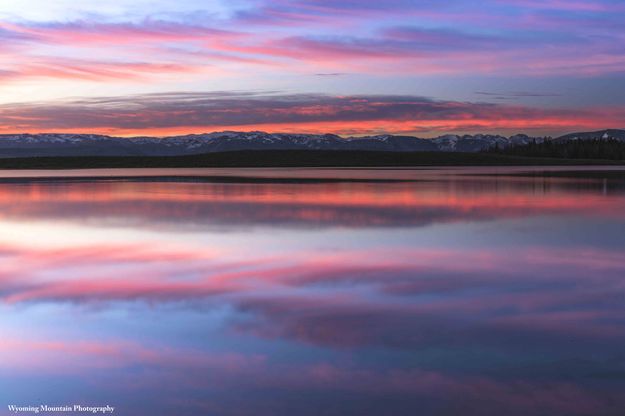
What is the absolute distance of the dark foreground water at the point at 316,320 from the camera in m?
7.48

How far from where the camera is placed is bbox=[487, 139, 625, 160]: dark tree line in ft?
573

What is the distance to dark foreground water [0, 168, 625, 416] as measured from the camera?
7.48m

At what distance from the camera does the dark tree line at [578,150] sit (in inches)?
6875

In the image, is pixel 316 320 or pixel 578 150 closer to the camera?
pixel 316 320

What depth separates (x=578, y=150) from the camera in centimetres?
17812

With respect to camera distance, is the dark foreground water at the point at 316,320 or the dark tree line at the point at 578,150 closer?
the dark foreground water at the point at 316,320

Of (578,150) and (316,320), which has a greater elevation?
(316,320)

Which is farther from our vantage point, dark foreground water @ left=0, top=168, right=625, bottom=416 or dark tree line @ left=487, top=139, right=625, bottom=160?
dark tree line @ left=487, top=139, right=625, bottom=160

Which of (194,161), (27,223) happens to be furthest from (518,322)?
(194,161)

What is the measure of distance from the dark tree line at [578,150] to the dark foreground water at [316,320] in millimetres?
162835

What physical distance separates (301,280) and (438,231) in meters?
8.96

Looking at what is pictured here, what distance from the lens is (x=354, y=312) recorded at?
36.2 ft

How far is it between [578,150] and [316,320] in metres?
180

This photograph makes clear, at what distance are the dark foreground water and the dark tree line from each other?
16283 centimetres
